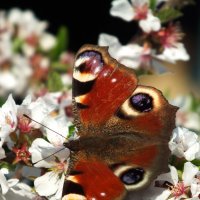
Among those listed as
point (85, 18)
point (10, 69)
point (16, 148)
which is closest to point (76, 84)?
point (16, 148)

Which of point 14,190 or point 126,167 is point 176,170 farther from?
point 14,190

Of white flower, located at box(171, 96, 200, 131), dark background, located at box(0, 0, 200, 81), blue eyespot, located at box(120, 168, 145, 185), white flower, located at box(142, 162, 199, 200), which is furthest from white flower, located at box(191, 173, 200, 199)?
dark background, located at box(0, 0, 200, 81)

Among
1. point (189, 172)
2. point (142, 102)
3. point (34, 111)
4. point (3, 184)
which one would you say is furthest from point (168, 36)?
point (3, 184)

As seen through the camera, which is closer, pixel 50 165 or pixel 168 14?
pixel 50 165

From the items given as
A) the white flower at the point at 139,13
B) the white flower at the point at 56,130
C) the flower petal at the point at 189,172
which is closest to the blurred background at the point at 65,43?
the white flower at the point at 139,13

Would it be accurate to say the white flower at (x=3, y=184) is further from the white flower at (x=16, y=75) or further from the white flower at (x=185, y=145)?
the white flower at (x=16, y=75)

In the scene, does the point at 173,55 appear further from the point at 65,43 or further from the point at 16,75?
the point at 16,75

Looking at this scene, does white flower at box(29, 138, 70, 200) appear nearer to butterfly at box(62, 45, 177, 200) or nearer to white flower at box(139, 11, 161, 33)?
butterfly at box(62, 45, 177, 200)
